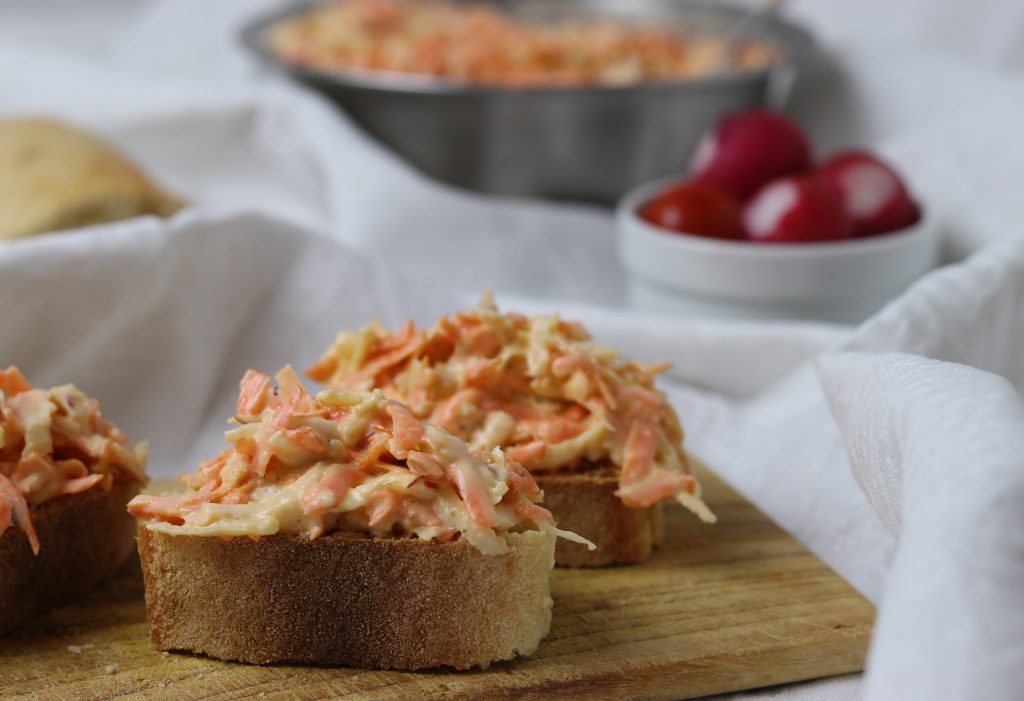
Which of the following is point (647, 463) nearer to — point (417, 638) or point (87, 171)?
point (417, 638)

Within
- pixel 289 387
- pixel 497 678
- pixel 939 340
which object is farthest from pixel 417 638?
pixel 939 340

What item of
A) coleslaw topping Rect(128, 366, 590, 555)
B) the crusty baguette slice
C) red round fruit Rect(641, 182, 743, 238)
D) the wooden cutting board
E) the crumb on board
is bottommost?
the wooden cutting board

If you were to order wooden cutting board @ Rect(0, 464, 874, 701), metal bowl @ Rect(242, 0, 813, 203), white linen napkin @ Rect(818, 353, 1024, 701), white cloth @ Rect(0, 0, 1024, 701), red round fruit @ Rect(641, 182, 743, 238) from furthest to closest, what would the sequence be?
metal bowl @ Rect(242, 0, 813, 203)
red round fruit @ Rect(641, 182, 743, 238)
wooden cutting board @ Rect(0, 464, 874, 701)
white cloth @ Rect(0, 0, 1024, 701)
white linen napkin @ Rect(818, 353, 1024, 701)

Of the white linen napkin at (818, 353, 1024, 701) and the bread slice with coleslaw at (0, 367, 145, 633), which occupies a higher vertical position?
the white linen napkin at (818, 353, 1024, 701)

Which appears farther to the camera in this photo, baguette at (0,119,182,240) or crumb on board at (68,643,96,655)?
baguette at (0,119,182,240)

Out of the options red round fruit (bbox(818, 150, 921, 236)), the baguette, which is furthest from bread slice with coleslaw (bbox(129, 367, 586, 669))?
red round fruit (bbox(818, 150, 921, 236))

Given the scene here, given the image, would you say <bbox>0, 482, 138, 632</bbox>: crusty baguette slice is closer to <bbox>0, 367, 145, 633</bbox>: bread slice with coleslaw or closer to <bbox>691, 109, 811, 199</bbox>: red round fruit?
<bbox>0, 367, 145, 633</bbox>: bread slice with coleslaw

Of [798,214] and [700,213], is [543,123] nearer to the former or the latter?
[700,213]

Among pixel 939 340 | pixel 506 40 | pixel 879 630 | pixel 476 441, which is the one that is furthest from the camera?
pixel 506 40
